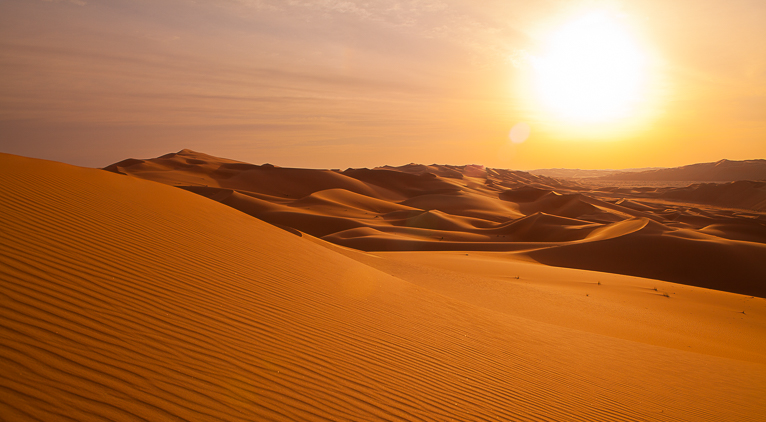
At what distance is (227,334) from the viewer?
3.58m

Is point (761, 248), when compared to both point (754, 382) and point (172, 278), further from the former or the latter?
point (172, 278)

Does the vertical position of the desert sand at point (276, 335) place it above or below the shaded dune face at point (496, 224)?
below

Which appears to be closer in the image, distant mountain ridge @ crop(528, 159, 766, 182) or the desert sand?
the desert sand

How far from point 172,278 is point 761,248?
2549 cm

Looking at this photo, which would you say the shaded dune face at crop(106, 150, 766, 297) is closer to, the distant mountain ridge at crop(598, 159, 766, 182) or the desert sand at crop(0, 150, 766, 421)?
the desert sand at crop(0, 150, 766, 421)

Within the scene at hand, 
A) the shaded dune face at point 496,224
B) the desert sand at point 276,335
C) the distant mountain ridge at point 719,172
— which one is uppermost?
the distant mountain ridge at point 719,172

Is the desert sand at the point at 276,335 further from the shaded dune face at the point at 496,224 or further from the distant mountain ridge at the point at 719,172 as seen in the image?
the distant mountain ridge at the point at 719,172

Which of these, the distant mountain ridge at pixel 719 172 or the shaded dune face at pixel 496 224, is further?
the distant mountain ridge at pixel 719 172

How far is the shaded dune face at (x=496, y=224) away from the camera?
20.0m

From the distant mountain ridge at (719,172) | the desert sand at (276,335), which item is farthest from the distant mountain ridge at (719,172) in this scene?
the desert sand at (276,335)

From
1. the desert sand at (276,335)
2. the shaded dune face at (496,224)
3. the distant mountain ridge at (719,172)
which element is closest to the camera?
the desert sand at (276,335)

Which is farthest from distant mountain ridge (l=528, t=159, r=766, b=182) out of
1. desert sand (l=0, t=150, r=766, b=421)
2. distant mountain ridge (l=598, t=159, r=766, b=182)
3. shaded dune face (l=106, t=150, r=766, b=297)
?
desert sand (l=0, t=150, r=766, b=421)

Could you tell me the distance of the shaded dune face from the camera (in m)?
20.0

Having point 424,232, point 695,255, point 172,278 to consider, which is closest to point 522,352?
point 172,278
